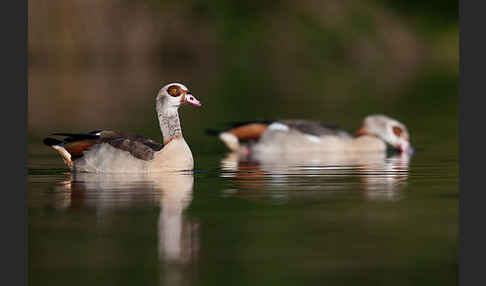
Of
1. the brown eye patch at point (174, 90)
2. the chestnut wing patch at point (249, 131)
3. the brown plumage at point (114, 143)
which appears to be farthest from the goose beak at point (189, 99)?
the chestnut wing patch at point (249, 131)

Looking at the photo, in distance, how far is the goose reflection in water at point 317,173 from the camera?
11703mm

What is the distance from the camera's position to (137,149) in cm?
1323

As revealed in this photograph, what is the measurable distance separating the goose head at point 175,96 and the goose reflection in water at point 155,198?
955 mm

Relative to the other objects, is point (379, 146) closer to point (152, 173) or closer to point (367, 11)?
point (152, 173)

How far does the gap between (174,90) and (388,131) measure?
582 centimetres

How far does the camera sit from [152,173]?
13172mm

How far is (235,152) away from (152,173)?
456cm

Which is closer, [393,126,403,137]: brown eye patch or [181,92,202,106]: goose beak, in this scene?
[181,92,202,106]: goose beak

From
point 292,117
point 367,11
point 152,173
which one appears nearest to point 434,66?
point 367,11

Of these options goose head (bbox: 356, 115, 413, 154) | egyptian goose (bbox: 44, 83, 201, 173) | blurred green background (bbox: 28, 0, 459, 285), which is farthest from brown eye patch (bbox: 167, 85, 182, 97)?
goose head (bbox: 356, 115, 413, 154)

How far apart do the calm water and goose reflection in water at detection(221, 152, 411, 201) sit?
0.10ft

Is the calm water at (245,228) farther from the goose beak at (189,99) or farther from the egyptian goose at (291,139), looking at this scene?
the egyptian goose at (291,139)

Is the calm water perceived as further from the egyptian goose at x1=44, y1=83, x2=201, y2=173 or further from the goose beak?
the goose beak

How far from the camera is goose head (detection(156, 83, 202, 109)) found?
44.3 feet
